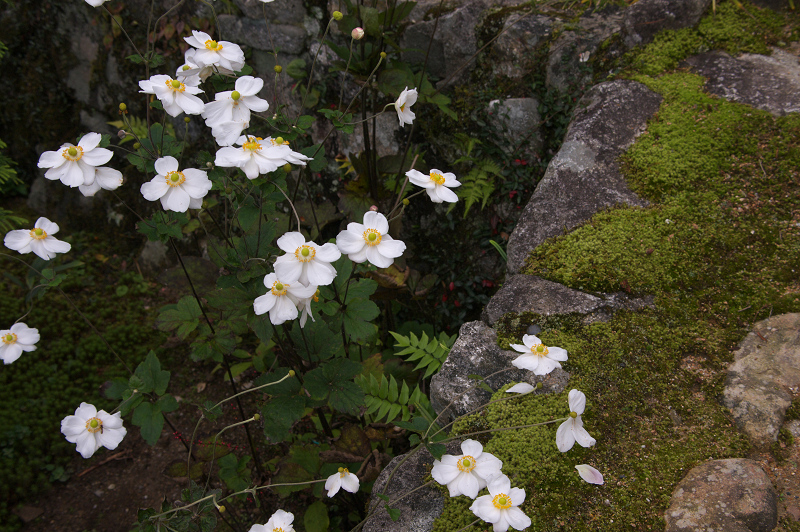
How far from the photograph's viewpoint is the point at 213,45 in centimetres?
175

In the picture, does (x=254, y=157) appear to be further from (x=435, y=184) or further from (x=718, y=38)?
(x=718, y=38)

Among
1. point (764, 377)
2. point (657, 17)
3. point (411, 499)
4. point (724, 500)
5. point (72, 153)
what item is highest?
point (657, 17)

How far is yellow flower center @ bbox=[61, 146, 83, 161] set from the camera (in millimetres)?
1641

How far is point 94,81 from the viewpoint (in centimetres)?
505

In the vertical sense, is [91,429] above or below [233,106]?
below

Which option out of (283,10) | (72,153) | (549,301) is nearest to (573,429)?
(549,301)

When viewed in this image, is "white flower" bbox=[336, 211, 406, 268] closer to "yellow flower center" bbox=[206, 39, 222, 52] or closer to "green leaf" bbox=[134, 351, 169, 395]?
"yellow flower center" bbox=[206, 39, 222, 52]

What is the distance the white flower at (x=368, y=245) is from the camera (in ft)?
5.08

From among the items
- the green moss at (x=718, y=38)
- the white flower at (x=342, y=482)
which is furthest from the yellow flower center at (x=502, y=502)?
the green moss at (x=718, y=38)

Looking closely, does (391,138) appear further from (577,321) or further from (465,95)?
(577,321)

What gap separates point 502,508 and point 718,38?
3.30 metres

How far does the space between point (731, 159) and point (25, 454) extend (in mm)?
4835

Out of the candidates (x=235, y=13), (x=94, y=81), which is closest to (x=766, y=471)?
(x=235, y=13)

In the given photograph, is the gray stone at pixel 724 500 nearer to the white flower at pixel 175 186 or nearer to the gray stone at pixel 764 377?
the gray stone at pixel 764 377
